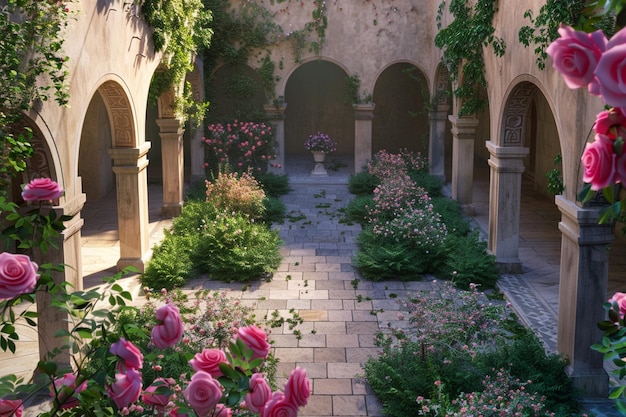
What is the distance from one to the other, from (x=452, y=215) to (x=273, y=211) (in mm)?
3463

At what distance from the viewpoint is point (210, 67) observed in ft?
60.5

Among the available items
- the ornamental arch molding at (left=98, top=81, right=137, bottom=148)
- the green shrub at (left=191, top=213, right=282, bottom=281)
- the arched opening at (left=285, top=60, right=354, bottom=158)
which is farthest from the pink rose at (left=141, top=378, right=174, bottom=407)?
the arched opening at (left=285, top=60, right=354, bottom=158)

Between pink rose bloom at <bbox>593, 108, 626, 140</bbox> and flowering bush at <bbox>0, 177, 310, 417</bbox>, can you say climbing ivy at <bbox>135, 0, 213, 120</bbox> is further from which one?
pink rose bloom at <bbox>593, 108, 626, 140</bbox>

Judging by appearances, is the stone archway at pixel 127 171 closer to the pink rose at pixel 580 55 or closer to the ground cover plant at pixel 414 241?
the ground cover plant at pixel 414 241

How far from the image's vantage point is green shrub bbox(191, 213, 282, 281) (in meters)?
12.0

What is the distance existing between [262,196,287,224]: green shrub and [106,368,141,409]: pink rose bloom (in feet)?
39.3

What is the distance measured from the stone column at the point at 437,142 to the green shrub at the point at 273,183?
3.53 m

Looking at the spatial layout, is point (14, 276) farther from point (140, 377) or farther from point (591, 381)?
point (591, 381)

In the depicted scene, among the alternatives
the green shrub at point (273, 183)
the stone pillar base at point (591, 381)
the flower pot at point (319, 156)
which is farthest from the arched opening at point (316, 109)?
the stone pillar base at point (591, 381)

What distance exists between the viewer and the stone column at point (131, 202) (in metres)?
11.6

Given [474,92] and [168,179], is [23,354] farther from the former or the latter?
[474,92]

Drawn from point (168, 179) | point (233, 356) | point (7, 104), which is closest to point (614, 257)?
point (168, 179)

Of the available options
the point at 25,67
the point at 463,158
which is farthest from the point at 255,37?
the point at 25,67

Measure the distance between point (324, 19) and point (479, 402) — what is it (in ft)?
43.4
